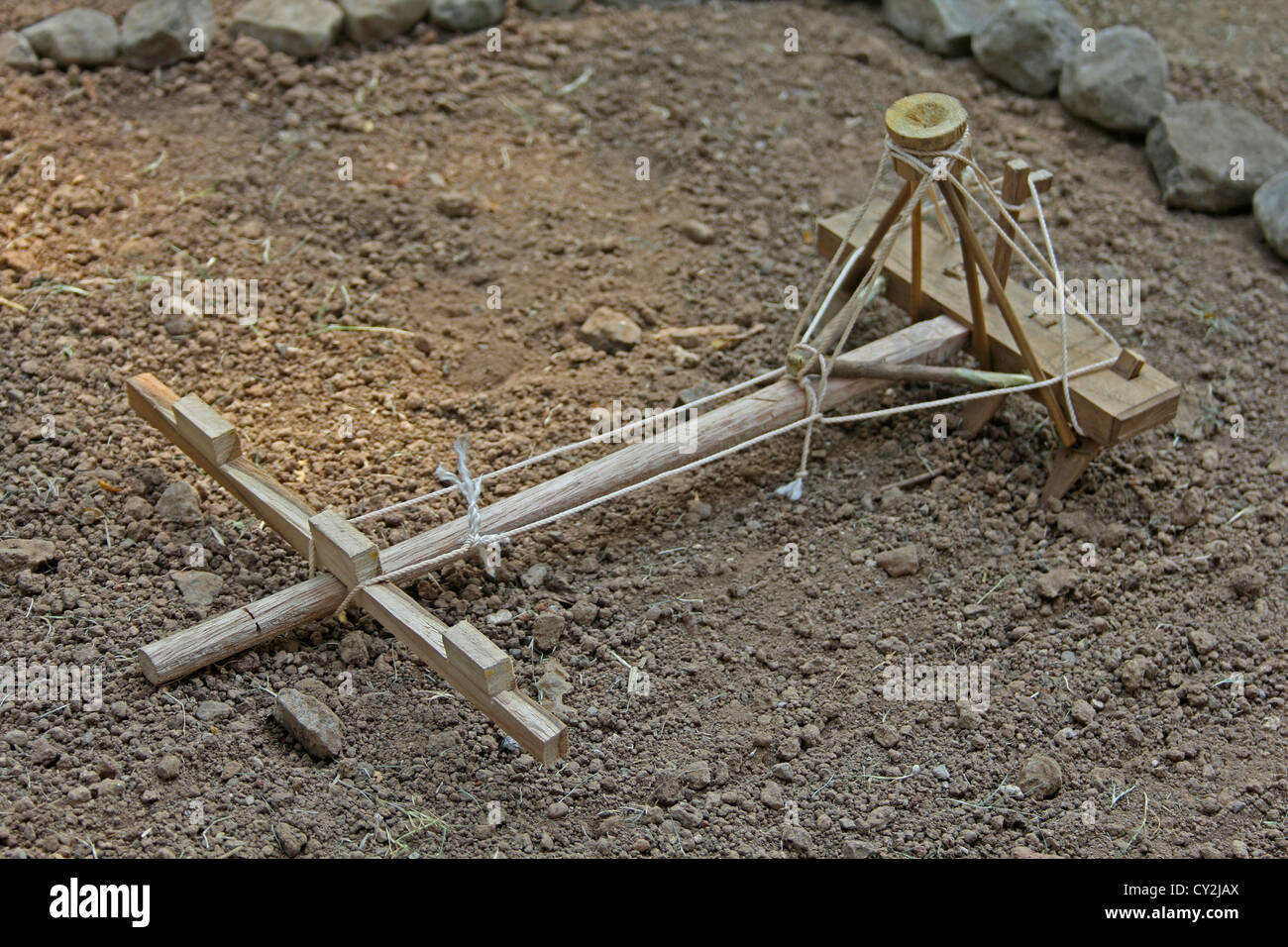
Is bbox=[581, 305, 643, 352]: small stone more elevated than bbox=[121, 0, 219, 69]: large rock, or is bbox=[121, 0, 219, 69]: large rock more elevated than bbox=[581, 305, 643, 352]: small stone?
bbox=[121, 0, 219, 69]: large rock

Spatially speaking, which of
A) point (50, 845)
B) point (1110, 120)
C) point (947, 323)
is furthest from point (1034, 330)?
point (50, 845)

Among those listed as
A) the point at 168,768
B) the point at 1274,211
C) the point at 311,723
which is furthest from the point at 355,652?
the point at 1274,211

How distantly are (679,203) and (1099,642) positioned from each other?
2.32 metres

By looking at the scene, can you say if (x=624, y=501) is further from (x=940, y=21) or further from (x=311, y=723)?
(x=940, y=21)

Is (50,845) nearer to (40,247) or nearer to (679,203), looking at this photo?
(40,247)

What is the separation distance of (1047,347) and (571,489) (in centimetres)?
150

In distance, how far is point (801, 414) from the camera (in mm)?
4211

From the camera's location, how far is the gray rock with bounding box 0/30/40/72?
5594 mm

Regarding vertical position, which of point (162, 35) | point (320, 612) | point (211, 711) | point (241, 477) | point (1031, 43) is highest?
point (1031, 43)

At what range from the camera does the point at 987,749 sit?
11.8 ft

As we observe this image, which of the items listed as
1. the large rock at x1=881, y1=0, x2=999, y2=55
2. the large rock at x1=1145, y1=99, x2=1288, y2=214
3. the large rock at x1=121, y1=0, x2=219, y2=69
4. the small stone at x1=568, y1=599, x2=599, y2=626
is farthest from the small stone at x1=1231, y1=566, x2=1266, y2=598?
the large rock at x1=121, y1=0, x2=219, y2=69

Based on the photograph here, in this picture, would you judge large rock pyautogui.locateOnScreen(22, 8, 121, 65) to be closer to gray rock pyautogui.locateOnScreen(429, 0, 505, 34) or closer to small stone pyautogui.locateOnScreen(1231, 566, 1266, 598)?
gray rock pyautogui.locateOnScreen(429, 0, 505, 34)

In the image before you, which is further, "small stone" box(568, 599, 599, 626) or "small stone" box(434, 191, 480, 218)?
"small stone" box(434, 191, 480, 218)

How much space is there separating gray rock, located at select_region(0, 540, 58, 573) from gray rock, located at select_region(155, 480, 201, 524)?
1.01 feet
